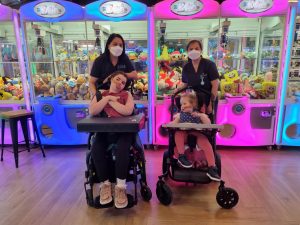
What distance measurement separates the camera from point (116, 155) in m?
1.99

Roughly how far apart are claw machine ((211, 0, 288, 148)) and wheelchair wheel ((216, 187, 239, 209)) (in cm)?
143

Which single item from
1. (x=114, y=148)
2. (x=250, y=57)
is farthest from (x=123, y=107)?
(x=250, y=57)

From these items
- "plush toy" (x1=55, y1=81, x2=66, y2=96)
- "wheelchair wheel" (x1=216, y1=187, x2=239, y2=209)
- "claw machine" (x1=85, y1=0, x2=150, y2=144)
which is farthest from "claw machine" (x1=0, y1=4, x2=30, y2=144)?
"wheelchair wheel" (x1=216, y1=187, x2=239, y2=209)

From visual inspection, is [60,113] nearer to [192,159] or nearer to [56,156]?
[56,156]

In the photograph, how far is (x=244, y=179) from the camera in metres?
2.61

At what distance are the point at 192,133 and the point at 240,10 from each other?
1.82 meters

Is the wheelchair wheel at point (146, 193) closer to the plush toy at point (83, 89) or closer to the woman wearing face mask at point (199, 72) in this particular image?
the woman wearing face mask at point (199, 72)

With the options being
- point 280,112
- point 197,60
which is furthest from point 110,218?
point 280,112

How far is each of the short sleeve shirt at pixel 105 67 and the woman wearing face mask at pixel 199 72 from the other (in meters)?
0.64

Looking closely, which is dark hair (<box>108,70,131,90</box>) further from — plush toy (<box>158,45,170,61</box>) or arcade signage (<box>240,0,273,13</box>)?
arcade signage (<box>240,0,273,13</box>)

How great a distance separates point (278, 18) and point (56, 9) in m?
2.87

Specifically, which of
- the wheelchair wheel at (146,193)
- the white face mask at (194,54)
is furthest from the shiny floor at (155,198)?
the white face mask at (194,54)

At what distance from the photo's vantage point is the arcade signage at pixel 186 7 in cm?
297

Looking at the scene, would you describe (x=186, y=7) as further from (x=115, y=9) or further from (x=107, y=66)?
(x=107, y=66)
